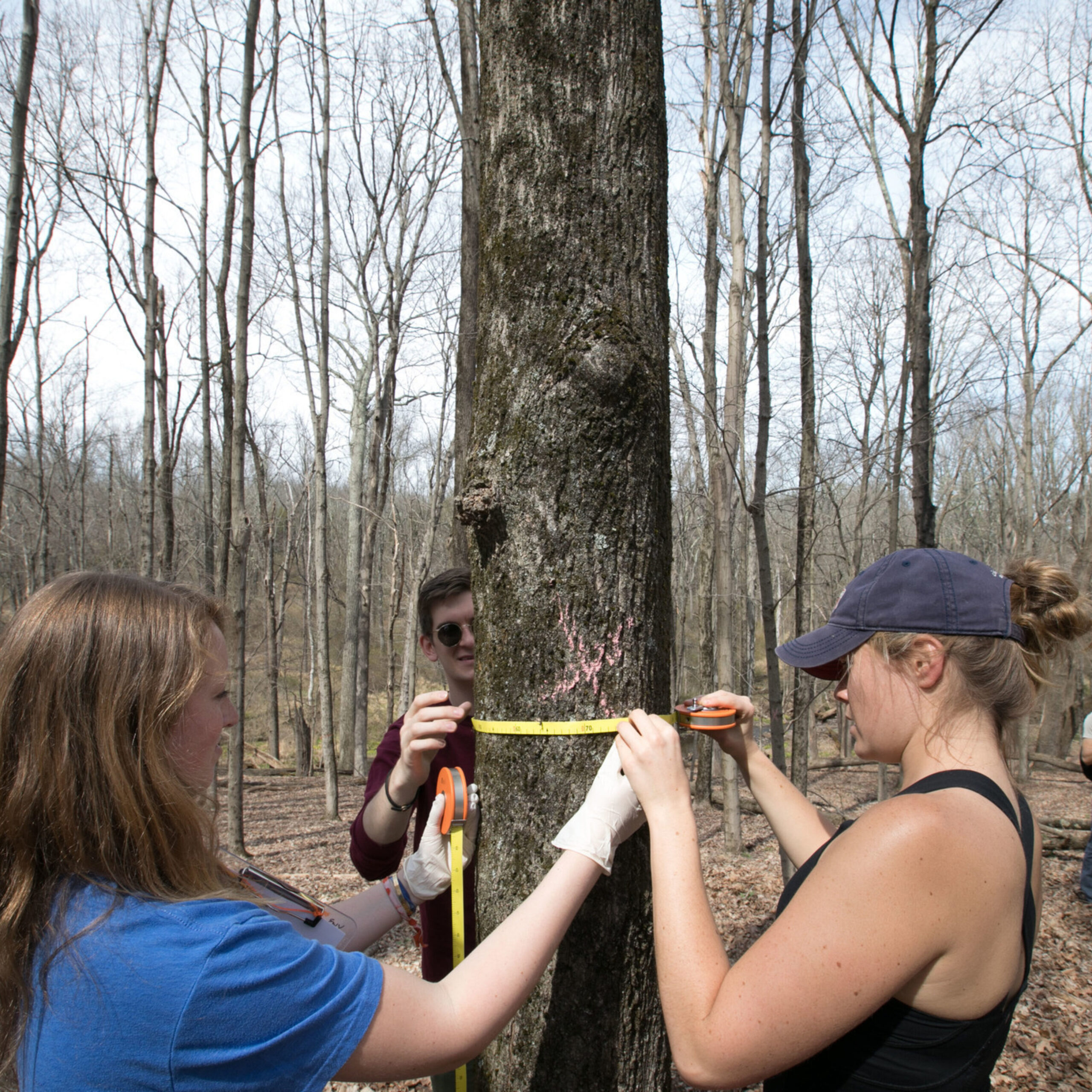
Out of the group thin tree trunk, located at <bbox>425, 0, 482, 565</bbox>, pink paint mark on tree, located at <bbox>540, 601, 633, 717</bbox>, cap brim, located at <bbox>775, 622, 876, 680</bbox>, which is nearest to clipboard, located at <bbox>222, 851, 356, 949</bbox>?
pink paint mark on tree, located at <bbox>540, 601, 633, 717</bbox>

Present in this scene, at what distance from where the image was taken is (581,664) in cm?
146

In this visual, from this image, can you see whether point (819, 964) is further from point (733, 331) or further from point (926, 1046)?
point (733, 331)

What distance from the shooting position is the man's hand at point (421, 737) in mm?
1748

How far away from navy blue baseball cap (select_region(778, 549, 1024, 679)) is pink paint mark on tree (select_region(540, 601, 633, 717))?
36 centimetres

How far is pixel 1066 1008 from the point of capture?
13.3 feet

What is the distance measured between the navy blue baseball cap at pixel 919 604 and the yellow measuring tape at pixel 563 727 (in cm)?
36

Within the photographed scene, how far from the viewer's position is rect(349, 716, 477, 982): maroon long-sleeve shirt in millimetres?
2066

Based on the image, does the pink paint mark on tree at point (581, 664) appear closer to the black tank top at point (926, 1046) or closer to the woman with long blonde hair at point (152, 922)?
the woman with long blonde hair at point (152, 922)

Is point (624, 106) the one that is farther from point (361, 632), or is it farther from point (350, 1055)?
point (361, 632)

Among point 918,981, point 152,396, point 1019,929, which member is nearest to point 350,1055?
point 918,981

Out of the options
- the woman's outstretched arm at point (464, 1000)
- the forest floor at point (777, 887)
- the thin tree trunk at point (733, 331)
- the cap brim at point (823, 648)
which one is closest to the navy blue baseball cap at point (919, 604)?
the cap brim at point (823, 648)

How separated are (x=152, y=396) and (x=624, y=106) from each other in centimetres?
854

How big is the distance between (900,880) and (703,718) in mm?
535

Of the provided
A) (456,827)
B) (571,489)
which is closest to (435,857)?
(456,827)
